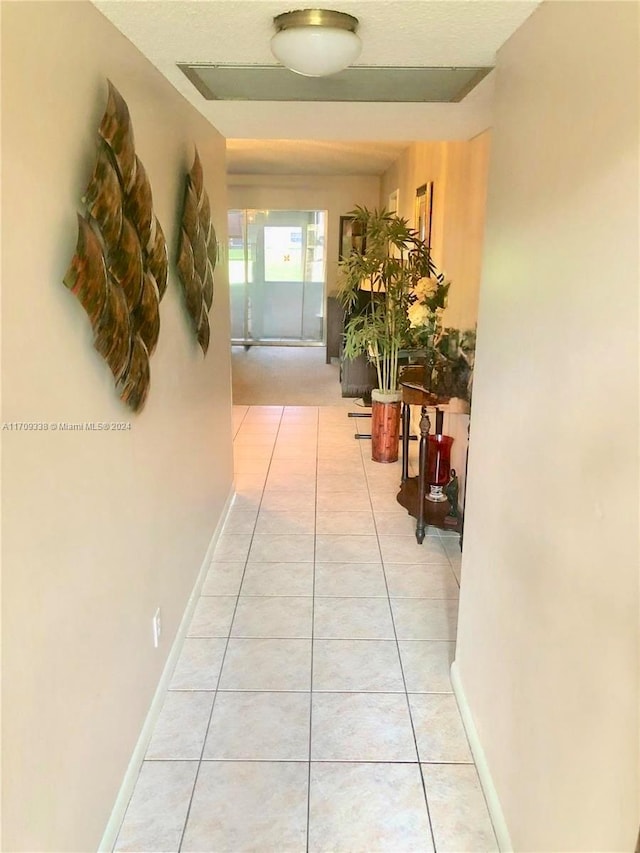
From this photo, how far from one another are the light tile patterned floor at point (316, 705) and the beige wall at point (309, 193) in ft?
20.2

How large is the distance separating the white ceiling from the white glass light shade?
5 centimetres

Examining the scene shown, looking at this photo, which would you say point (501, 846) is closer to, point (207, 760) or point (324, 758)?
point (324, 758)

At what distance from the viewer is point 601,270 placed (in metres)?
1.05

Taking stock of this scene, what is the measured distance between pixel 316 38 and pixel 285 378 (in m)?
5.87

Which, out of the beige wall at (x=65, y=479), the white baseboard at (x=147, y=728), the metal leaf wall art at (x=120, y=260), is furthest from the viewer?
the white baseboard at (x=147, y=728)

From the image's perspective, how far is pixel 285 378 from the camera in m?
7.29

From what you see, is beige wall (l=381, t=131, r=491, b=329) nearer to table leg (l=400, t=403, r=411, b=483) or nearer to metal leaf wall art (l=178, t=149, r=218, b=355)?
table leg (l=400, t=403, r=411, b=483)

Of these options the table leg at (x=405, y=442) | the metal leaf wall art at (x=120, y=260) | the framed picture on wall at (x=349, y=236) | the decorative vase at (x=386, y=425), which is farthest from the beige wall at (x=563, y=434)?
the framed picture on wall at (x=349, y=236)

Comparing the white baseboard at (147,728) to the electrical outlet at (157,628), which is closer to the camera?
the white baseboard at (147,728)

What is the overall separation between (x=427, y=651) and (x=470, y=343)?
1.57 meters

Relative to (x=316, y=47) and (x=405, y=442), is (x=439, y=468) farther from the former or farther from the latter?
(x=316, y=47)

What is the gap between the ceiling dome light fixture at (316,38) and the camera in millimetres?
1426

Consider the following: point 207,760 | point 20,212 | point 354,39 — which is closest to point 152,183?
point 354,39

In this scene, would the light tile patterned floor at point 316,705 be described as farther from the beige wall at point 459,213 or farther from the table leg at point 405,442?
the beige wall at point 459,213
